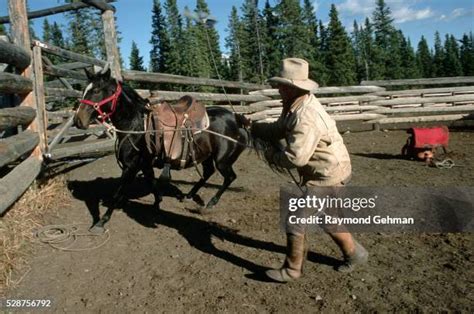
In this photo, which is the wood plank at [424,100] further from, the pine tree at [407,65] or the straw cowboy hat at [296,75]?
the pine tree at [407,65]

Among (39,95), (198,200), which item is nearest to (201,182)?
(198,200)

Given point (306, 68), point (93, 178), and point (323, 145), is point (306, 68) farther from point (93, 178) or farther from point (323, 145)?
point (93, 178)

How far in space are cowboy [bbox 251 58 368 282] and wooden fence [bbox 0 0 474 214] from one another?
4.89ft

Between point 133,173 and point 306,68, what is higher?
point 306,68

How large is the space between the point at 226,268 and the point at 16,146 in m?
3.24

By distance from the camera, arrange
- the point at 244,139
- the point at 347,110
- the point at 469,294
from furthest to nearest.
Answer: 1. the point at 347,110
2. the point at 244,139
3. the point at 469,294

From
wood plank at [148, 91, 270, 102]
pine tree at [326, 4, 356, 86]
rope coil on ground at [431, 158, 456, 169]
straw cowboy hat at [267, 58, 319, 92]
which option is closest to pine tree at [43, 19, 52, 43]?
pine tree at [326, 4, 356, 86]

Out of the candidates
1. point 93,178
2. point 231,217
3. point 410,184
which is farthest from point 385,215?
point 93,178

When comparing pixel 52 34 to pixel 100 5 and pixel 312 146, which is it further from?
pixel 312 146

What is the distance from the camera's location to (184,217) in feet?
19.2

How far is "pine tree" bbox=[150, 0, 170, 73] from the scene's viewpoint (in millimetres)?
67562

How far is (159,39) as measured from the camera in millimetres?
68375

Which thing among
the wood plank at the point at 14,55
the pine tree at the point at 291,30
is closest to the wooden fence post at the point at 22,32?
the wood plank at the point at 14,55

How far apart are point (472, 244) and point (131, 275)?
3.65 metres
